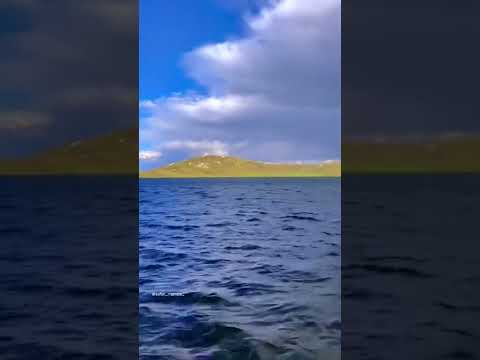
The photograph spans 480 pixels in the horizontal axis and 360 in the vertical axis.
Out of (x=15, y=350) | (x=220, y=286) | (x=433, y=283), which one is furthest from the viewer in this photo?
(x=433, y=283)

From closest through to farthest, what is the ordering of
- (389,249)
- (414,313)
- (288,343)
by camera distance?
(288,343) → (414,313) → (389,249)

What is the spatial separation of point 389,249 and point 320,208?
27.5 feet

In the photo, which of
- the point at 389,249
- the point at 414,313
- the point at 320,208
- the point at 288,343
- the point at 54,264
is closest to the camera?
the point at 288,343

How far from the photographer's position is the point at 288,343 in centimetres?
340

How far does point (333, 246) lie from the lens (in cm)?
787

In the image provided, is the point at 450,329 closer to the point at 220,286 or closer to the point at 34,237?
the point at 220,286

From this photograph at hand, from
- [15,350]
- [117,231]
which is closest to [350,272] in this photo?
[15,350]

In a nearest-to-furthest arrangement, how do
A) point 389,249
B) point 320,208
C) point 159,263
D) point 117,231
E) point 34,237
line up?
point 159,263 < point 389,249 < point 34,237 < point 117,231 < point 320,208

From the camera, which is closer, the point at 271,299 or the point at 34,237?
the point at 271,299

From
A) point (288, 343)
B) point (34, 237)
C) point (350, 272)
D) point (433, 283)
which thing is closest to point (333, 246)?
point (350, 272)

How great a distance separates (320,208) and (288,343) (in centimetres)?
1383

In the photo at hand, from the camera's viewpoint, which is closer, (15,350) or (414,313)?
(15,350)

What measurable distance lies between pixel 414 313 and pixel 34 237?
32.3 ft

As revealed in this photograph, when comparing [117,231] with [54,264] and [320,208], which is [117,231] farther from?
[320,208]
